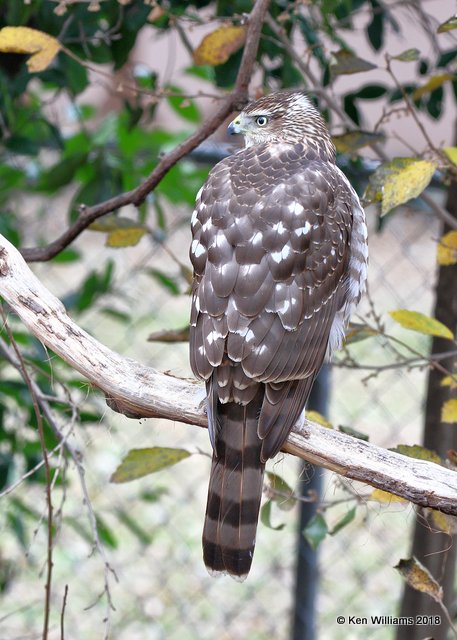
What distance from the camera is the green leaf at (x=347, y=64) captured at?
8.04 feet

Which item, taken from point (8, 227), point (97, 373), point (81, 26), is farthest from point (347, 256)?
point (8, 227)

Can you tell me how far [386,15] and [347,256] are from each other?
118 centimetres

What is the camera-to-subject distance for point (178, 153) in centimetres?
240

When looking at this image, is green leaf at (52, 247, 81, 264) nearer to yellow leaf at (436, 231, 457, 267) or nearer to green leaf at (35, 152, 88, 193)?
green leaf at (35, 152, 88, 193)

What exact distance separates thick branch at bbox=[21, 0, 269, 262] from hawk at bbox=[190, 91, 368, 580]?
0.11 m

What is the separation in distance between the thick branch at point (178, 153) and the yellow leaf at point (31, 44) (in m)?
0.37

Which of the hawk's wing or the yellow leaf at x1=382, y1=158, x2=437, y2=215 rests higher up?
the yellow leaf at x1=382, y1=158, x2=437, y2=215

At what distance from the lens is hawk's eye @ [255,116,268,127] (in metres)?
2.64

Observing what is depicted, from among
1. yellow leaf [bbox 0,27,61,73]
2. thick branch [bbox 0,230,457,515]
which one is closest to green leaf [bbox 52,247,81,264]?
yellow leaf [bbox 0,27,61,73]

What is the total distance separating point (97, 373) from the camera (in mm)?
1916

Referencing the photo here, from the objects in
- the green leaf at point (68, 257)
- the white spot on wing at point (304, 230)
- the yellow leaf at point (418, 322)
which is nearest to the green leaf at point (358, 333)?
the yellow leaf at point (418, 322)

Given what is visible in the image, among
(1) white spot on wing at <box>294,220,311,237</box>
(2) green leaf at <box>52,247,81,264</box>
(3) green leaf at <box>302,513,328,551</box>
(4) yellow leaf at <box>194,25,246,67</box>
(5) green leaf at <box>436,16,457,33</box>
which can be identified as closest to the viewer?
(5) green leaf at <box>436,16,457,33</box>

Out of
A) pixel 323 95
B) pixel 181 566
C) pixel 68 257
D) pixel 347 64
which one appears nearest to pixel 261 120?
pixel 323 95

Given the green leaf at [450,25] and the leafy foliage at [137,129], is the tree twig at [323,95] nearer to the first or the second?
the leafy foliage at [137,129]
